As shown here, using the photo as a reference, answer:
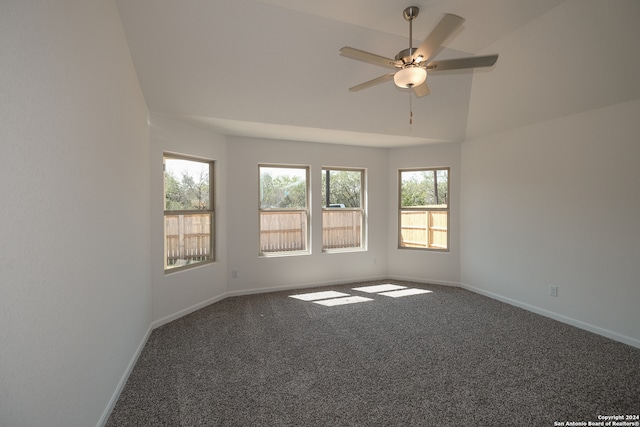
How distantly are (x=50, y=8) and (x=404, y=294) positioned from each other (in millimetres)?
4728

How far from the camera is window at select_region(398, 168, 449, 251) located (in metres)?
5.26

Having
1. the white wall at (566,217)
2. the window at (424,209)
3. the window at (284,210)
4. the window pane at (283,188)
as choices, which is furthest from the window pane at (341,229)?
the white wall at (566,217)

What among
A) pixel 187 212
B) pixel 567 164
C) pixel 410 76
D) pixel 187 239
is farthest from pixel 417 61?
pixel 187 239

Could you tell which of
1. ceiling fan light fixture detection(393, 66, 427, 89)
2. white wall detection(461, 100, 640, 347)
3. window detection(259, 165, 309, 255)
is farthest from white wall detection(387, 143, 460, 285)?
ceiling fan light fixture detection(393, 66, 427, 89)

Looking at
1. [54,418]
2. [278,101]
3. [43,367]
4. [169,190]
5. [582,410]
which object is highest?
[278,101]

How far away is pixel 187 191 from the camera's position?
13.1 feet

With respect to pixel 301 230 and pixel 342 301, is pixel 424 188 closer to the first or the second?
pixel 301 230

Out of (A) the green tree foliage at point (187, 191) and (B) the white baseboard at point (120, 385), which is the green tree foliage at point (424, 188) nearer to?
(A) the green tree foliage at point (187, 191)

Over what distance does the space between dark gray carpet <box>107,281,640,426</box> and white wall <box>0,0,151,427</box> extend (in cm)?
57

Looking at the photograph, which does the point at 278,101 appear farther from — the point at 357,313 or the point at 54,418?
the point at 54,418

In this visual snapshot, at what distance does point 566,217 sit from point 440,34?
3.01 metres

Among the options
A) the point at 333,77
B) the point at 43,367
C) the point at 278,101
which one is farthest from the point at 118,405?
the point at 333,77

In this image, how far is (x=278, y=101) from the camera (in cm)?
356

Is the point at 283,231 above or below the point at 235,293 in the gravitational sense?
above
